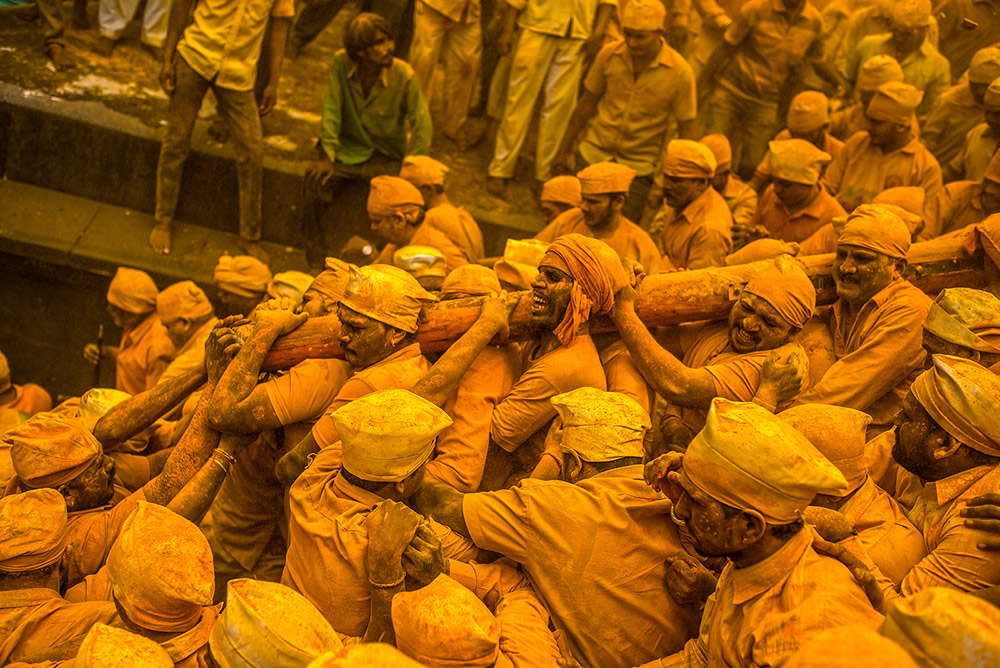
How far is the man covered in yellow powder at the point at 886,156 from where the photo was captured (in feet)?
22.6

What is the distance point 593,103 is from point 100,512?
19.9ft

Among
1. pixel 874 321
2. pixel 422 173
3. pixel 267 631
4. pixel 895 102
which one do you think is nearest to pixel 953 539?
pixel 874 321

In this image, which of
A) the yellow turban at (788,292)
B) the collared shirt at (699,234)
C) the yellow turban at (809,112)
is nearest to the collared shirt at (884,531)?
the yellow turban at (788,292)

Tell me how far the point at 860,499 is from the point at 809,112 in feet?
16.6

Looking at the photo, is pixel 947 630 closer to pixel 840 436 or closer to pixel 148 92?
pixel 840 436

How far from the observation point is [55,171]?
29.0 feet

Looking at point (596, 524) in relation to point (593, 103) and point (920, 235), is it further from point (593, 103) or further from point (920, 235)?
point (593, 103)

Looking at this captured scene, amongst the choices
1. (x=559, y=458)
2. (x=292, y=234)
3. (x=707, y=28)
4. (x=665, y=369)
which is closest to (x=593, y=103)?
(x=707, y=28)

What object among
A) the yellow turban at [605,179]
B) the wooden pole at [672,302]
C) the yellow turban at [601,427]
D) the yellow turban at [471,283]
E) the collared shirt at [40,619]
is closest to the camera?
the collared shirt at [40,619]

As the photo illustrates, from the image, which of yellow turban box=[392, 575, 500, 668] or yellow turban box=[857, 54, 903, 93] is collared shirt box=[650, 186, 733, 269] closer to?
yellow turban box=[857, 54, 903, 93]

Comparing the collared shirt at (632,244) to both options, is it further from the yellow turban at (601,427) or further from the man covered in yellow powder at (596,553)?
the man covered in yellow powder at (596,553)

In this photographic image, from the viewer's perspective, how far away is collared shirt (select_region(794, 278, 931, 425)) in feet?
15.0

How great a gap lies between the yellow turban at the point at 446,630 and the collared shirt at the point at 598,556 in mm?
634

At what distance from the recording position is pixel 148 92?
9.63 metres
